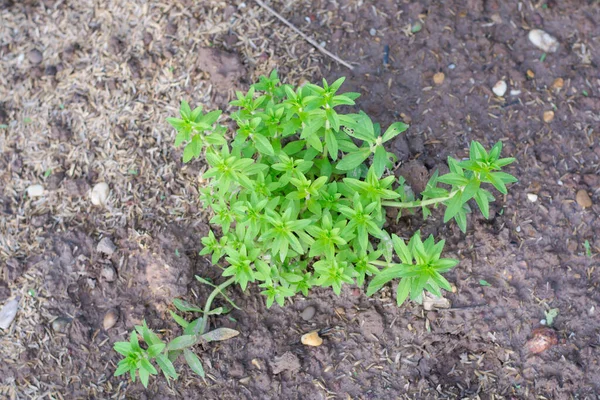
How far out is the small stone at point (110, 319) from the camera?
353 centimetres

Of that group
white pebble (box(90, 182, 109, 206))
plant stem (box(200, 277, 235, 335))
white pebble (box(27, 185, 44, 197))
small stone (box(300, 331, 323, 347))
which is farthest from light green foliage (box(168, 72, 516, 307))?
white pebble (box(27, 185, 44, 197))

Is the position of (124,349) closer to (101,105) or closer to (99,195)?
(99,195)

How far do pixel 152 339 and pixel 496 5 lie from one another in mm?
3232

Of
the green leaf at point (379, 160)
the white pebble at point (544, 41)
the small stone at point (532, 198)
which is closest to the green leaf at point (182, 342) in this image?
the green leaf at point (379, 160)

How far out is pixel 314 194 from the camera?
3021 millimetres

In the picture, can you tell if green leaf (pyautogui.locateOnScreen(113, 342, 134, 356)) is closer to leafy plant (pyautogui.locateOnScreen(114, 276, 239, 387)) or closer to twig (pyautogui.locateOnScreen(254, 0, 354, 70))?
leafy plant (pyautogui.locateOnScreen(114, 276, 239, 387))

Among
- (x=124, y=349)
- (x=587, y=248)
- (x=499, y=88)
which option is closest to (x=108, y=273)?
(x=124, y=349)

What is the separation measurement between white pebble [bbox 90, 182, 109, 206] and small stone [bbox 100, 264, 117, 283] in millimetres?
454

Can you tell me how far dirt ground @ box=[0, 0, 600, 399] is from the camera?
3414 mm

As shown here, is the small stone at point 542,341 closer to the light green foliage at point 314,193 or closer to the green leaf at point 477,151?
the light green foliage at point 314,193

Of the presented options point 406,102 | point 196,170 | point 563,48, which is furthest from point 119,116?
point 563,48

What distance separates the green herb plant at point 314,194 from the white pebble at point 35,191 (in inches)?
54.4

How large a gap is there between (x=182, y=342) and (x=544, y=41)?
3126 mm

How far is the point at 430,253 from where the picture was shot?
2781 mm
